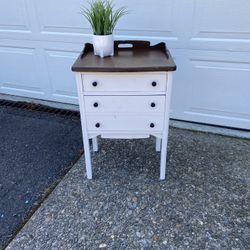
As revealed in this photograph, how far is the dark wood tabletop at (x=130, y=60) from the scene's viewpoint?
134 centimetres

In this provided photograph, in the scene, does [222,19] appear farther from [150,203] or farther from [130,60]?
[150,203]

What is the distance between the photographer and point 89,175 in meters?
1.79

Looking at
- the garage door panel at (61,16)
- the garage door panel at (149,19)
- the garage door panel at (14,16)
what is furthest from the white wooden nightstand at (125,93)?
the garage door panel at (14,16)

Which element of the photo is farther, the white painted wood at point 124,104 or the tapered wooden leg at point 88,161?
the tapered wooden leg at point 88,161

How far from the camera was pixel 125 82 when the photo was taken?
1.41 meters

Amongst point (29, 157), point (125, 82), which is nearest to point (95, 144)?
point (29, 157)

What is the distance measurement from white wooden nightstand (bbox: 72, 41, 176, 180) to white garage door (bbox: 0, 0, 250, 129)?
1.61 ft

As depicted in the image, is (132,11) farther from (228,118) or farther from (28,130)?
(28,130)

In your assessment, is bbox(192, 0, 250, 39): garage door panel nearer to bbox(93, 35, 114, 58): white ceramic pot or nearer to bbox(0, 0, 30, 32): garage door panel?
bbox(93, 35, 114, 58): white ceramic pot

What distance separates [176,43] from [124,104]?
2.89ft

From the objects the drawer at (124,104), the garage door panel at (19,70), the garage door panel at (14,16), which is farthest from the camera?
the garage door panel at (19,70)

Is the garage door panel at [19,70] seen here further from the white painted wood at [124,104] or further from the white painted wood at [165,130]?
the white painted wood at [165,130]

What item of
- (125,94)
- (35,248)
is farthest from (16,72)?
(35,248)

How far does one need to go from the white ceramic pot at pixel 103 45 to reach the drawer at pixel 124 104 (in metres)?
0.30
